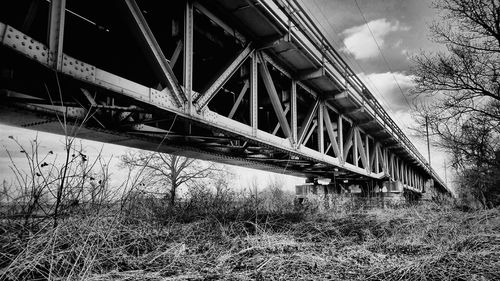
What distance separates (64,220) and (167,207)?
10.5 feet

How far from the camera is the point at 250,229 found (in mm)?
5789

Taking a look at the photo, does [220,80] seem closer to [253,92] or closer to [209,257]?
[253,92]

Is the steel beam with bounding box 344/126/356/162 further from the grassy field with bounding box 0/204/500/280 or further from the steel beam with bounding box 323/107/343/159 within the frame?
the grassy field with bounding box 0/204/500/280

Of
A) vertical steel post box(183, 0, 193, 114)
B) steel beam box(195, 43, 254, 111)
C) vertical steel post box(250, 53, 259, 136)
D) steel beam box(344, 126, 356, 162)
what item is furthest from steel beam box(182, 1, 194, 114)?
steel beam box(344, 126, 356, 162)

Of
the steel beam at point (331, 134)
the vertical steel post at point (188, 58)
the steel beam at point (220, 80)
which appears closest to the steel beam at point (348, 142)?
the steel beam at point (331, 134)

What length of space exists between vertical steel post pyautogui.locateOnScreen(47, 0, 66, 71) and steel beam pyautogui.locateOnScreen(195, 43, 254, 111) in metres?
2.14

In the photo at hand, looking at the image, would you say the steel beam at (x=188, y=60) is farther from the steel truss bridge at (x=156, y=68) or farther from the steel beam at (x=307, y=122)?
the steel beam at (x=307, y=122)

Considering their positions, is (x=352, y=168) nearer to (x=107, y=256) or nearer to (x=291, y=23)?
(x=291, y=23)

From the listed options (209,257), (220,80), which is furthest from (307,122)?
(209,257)

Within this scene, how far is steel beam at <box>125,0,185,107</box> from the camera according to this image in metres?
4.03

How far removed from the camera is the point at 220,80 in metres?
5.39

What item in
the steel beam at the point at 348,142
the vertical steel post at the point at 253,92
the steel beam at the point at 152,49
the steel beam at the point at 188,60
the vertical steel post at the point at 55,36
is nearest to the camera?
the vertical steel post at the point at 55,36

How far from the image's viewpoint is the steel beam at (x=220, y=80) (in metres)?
5.11

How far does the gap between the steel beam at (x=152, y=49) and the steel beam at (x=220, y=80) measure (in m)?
0.46
